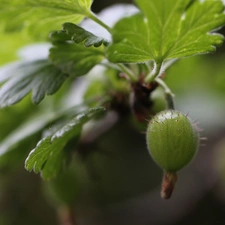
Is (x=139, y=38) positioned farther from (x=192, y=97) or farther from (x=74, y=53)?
(x=192, y=97)

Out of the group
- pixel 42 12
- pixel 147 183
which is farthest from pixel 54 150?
pixel 147 183

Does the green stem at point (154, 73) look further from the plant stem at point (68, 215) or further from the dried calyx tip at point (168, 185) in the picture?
the plant stem at point (68, 215)

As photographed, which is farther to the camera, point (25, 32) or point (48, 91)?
point (25, 32)

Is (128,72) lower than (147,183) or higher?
higher

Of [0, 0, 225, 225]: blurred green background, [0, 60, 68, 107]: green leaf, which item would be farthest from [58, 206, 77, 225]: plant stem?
[0, 60, 68, 107]: green leaf

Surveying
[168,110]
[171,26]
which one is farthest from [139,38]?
[168,110]

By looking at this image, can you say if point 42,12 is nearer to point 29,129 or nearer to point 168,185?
point 29,129

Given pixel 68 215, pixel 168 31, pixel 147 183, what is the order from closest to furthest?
pixel 168 31 < pixel 68 215 < pixel 147 183
